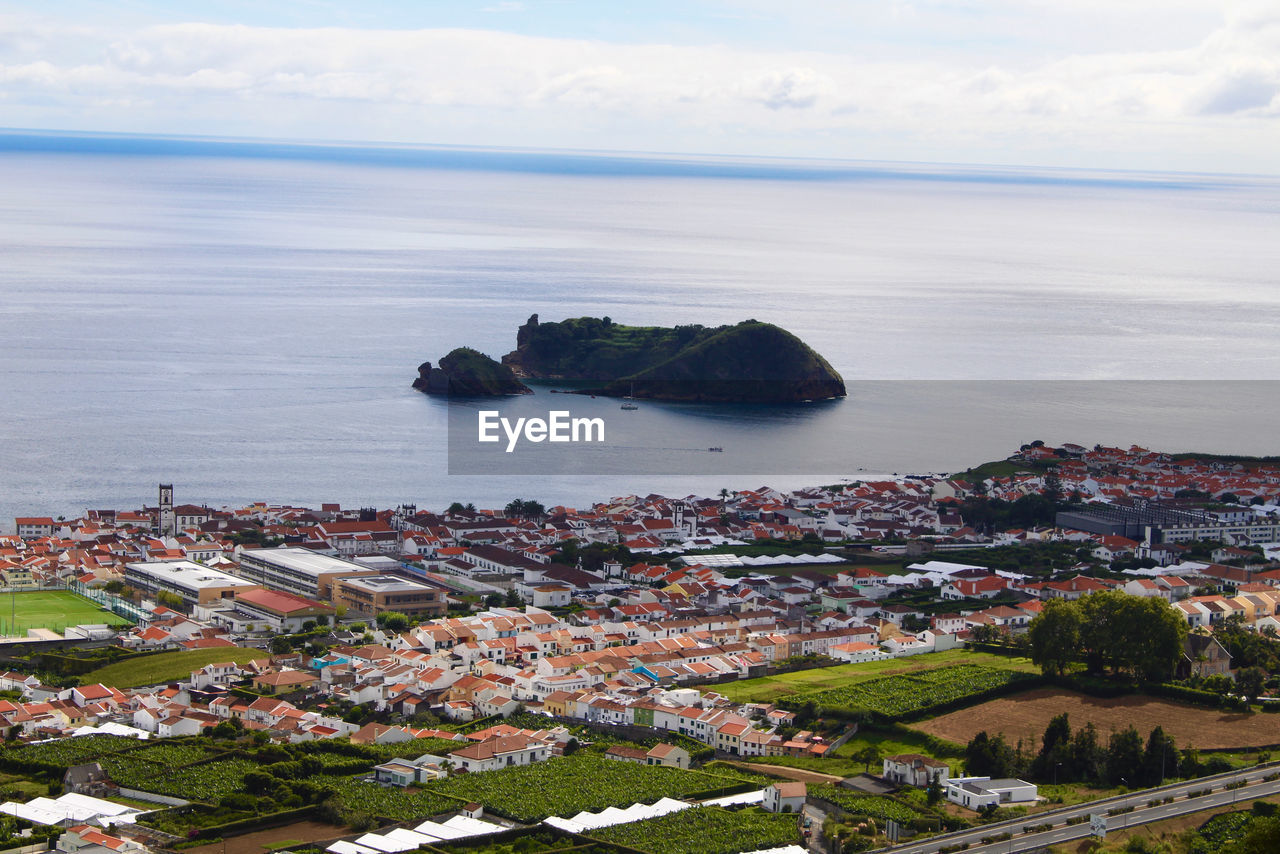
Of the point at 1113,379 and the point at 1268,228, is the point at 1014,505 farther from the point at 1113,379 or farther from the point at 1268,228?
the point at 1268,228

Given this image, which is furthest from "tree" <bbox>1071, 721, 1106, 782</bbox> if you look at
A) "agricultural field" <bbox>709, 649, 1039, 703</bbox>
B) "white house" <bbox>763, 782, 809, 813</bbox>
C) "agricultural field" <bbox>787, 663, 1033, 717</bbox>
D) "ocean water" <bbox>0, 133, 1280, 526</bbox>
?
"ocean water" <bbox>0, 133, 1280, 526</bbox>

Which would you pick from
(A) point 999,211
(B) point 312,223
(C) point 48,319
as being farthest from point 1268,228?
(C) point 48,319

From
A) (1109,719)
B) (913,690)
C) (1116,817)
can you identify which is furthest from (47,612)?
(1116,817)

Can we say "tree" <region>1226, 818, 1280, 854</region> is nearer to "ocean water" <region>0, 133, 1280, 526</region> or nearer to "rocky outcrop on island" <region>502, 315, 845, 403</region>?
"ocean water" <region>0, 133, 1280, 526</region>

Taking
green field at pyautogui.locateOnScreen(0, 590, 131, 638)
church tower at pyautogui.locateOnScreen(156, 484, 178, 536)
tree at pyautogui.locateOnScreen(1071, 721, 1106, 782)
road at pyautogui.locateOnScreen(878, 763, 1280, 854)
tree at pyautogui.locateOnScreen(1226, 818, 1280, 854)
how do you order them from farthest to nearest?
church tower at pyautogui.locateOnScreen(156, 484, 178, 536)
green field at pyautogui.locateOnScreen(0, 590, 131, 638)
tree at pyautogui.locateOnScreen(1071, 721, 1106, 782)
road at pyautogui.locateOnScreen(878, 763, 1280, 854)
tree at pyautogui.locateOnScreen(1226, 818, 1280, 854)

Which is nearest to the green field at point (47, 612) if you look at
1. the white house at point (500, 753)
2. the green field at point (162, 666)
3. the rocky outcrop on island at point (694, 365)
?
the green field at point (162, 666)

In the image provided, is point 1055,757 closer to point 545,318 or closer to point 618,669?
point 618,669

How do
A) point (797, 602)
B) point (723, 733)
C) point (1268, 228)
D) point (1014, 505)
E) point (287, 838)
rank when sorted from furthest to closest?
point (1268, 228) → point (1014, 505) → point (797, 602) → point (723, 733) → point (287, 838)
